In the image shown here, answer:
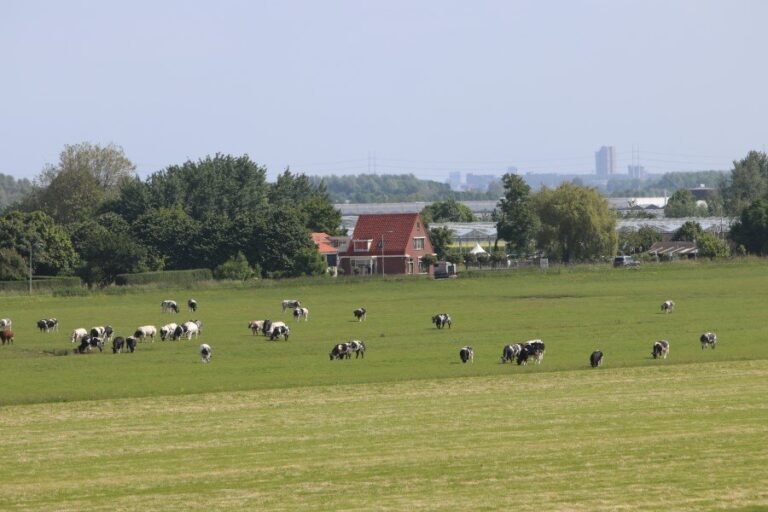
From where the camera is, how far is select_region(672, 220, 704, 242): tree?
496 feet

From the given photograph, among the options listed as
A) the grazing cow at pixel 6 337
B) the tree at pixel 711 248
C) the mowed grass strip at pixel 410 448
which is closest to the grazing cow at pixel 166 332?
the grazing cow at pixel 6 337

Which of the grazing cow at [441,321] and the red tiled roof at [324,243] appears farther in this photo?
the red tiled roof at [324,243]

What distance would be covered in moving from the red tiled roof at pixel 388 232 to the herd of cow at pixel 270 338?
5395 centimetres

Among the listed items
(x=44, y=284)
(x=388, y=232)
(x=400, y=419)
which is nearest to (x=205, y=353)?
(x=400, y=419)

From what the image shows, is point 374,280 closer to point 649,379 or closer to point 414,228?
point 414,228

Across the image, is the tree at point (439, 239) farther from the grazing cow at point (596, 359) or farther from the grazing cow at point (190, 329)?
the grazing cow at point (596, 359)

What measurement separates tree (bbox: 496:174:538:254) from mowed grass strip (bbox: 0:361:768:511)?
96538mm

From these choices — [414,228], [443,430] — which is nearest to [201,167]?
[414,228]

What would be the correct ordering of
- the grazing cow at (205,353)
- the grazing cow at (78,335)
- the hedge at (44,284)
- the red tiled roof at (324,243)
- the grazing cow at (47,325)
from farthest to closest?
the red tiled roof at (324,243)
the hedge at (44,284)
the grazing cow at (47,325)
the grazing cow at (78,335)
the grazing cow at (205,353)

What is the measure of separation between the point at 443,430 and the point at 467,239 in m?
140

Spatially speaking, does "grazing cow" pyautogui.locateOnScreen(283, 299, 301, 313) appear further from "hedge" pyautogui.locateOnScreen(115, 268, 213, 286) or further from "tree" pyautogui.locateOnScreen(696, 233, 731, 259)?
"tree" pyautogui.locateOnScreen(696, 233, 731, 259)

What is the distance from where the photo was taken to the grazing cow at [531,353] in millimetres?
45469

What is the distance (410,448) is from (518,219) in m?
110

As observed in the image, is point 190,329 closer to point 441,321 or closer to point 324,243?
point 441,321
